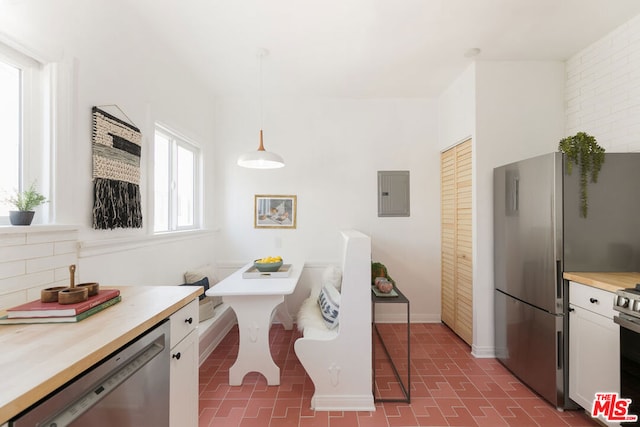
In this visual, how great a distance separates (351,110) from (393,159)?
0.84 meters

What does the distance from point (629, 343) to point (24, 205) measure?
10.6 feet

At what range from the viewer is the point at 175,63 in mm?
2703

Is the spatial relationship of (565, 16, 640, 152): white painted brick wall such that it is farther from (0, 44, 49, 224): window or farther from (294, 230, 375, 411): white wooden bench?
(0, 44, 49, 224): window

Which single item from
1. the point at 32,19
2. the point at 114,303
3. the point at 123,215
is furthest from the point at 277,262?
the point at 32,19

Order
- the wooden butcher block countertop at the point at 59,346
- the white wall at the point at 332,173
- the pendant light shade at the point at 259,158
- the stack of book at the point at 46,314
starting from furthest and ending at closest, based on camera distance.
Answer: the white wall at the point at 332,173 < the pendant light shade at the point at 259,158 < the stack of book at the point at 46,314 < the wooden butcher block countertop at the point at 59,346

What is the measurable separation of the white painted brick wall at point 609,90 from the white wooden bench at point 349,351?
2.28 meters

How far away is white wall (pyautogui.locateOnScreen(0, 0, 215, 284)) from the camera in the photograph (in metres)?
1.47

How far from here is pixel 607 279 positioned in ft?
5.84

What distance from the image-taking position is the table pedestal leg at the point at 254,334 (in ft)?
7.14

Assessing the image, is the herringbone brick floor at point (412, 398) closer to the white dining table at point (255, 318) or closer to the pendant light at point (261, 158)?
the white dining table at point (255, 318)

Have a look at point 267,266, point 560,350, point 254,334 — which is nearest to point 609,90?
point 560,350

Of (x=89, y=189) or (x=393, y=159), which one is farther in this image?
(x=393, y=159)

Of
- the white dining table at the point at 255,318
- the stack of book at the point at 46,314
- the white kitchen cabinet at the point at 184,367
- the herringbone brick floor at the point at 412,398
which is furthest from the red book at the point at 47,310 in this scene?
the herringbone brick floor at the point at 412,398

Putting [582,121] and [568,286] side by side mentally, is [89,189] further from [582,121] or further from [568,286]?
[582,121]
